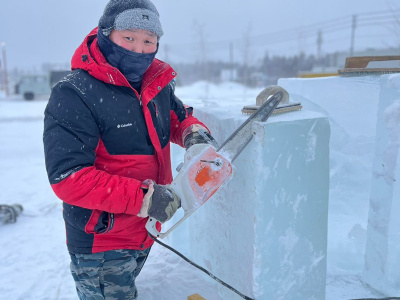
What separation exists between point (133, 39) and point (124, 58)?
0.10m

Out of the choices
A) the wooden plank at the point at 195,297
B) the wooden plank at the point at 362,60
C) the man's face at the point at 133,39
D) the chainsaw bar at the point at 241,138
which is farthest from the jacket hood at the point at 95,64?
the wooden plank at the point at 362,60

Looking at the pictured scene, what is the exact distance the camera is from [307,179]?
1797mm

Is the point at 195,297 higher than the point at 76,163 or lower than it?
lower

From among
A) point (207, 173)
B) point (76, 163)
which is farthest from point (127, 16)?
point (207, 173)

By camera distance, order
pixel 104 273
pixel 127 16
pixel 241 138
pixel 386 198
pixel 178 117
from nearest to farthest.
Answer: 1. pixel 127 16
2. pixel 241 138
3. pixel 104 273
4. pixel 178 117
5. pixel 386 198

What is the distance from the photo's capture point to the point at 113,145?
1.65 metres

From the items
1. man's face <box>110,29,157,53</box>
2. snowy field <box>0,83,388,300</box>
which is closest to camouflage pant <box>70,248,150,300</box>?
snowy field <box>0,83,388,300</box>

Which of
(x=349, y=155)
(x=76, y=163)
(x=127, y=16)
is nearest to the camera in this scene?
(x=76, y=163)

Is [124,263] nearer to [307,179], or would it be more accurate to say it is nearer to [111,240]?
[111,240]

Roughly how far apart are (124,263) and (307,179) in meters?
1.08

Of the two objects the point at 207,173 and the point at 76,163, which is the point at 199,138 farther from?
the point at 76,163

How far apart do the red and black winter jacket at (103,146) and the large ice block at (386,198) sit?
1.44 meters

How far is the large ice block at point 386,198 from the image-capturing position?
2205 mm

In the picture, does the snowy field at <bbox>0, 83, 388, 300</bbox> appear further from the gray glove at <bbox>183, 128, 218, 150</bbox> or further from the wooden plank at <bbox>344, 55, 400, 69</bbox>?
the wooden plank at <bbox>344, 55, 400, 69</bbox>
